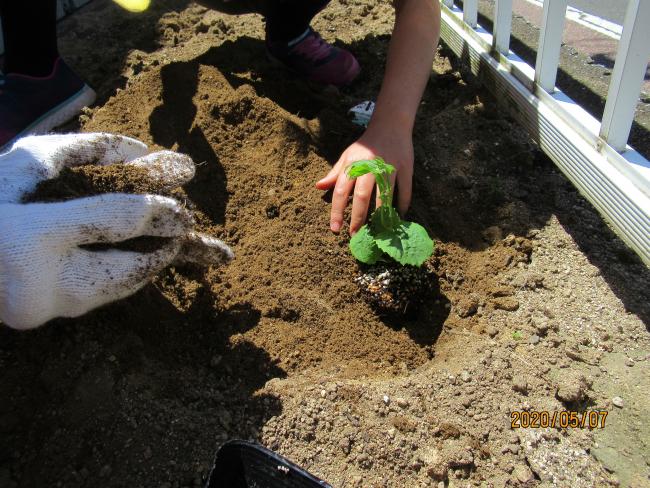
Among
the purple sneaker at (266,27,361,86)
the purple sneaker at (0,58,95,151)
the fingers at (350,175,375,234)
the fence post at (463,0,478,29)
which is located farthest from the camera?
the fence post at (463,0,478,29)

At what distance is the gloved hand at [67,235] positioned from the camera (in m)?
1.45

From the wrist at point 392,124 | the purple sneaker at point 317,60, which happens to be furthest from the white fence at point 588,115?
the purple sneaker at point 317,60

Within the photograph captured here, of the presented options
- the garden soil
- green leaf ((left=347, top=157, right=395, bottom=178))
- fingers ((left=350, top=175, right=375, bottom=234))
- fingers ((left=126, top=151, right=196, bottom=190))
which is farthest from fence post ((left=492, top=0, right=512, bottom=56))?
fingers ((left=126, top=151, right=196, bottom=190))

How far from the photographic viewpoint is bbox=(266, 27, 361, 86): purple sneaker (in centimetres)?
311

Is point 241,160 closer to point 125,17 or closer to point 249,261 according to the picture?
point 249,261

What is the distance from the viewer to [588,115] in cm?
231

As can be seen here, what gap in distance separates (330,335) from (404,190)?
2.35 ft

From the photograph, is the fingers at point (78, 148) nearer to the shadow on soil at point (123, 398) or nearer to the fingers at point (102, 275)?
the fingers at point (102, 275)

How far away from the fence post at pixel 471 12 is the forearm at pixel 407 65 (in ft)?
2.05

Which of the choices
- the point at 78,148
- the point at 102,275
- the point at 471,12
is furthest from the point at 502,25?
the point at 102,275

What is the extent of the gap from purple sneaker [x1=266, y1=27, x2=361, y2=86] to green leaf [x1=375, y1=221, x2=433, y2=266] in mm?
1518

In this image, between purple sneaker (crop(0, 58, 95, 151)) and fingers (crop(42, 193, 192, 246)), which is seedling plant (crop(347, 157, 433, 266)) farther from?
purple sneaker (crop(0, 58, 95, 151))

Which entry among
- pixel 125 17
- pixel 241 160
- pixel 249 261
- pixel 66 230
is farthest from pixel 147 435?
pixel 125 17

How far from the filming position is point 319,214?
2283mm
